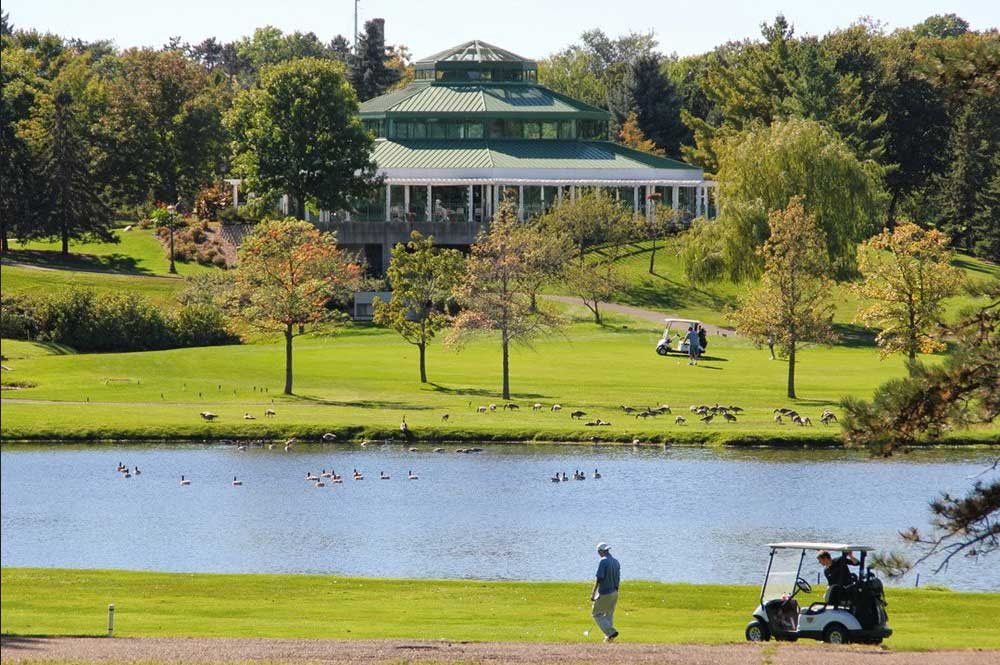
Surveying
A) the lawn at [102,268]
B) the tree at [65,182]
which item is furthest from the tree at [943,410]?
the tree at [65,182]

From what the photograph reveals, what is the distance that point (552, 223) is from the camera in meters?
103

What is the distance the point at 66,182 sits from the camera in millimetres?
105188

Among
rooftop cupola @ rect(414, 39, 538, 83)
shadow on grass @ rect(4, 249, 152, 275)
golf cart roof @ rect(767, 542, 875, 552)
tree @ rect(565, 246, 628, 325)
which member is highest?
rooftop cupola @ rect(414, 39, 538, 83)

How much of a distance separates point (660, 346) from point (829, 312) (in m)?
11.9

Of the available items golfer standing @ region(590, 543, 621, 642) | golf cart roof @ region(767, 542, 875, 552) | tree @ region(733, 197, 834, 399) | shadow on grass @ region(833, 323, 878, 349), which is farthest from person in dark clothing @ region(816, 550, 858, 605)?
shadow on grass @ region(833, 323, 878, 349)

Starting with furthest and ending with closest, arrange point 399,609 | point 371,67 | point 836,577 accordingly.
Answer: point 371,67 < point 399,609 < point 836,577

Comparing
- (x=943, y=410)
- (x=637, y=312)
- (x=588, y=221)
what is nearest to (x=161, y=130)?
(x=588, y=221)

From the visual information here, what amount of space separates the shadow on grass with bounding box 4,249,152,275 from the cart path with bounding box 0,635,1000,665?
77.9 metres

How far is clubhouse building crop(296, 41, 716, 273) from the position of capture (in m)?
112

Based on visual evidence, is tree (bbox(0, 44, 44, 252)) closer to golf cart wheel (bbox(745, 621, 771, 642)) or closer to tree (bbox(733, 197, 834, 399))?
tree (bbox(733, 197, 834, 399))

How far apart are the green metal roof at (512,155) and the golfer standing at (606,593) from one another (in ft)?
286

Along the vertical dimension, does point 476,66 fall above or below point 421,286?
above

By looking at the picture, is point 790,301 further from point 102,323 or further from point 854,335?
point 102,323

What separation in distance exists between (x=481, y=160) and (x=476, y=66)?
14.3m
